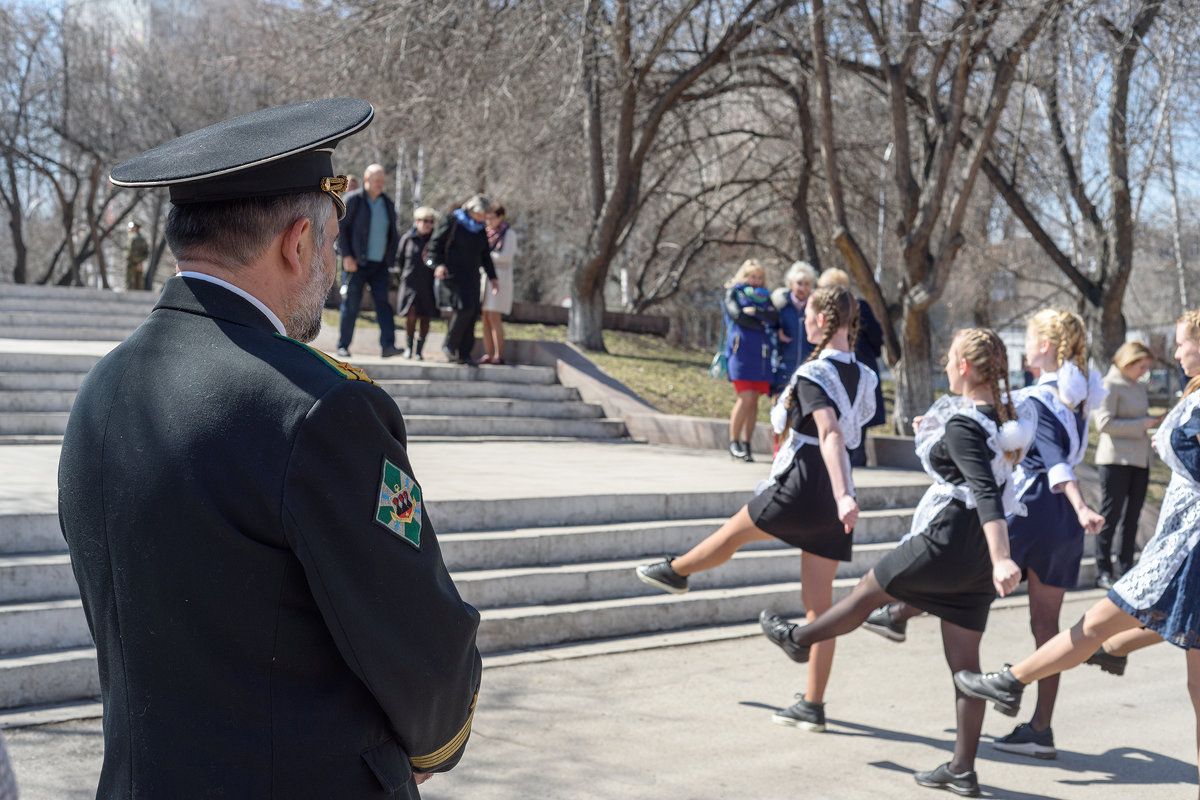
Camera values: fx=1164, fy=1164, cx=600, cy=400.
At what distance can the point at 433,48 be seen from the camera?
49.4 feet

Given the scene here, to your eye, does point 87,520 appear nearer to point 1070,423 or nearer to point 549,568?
point 1070,423

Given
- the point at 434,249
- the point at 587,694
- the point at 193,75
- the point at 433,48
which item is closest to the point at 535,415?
the point at 434,249

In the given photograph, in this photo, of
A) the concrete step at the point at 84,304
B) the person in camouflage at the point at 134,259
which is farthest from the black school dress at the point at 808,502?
the person in camouflage at the point at 134,259

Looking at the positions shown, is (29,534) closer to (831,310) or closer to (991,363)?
(831,310)

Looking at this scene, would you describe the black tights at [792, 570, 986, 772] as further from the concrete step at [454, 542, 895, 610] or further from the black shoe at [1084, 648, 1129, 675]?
the concrete step at [454, 542, 895, 610]

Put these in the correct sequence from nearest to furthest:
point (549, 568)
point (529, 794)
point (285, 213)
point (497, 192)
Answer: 1. point (285, 213)
2. point (529, 794)
3. point (549, 568)
4. point (497, 192)

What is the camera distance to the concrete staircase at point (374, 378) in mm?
10156

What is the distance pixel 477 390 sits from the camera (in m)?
13.1

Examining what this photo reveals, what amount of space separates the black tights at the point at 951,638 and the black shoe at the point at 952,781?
26mm

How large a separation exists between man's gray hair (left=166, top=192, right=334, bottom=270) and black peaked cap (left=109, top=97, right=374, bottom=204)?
0.05ft

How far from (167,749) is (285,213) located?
2.63ft

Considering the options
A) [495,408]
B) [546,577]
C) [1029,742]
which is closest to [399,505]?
[1029,742]

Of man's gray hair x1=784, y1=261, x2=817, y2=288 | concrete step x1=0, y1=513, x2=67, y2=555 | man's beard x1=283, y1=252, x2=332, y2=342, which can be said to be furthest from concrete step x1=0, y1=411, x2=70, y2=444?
man's beard x1=283, y1=252, x2=332, y2=342

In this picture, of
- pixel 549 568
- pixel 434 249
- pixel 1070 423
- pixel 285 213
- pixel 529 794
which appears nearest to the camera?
pixel 285 213
